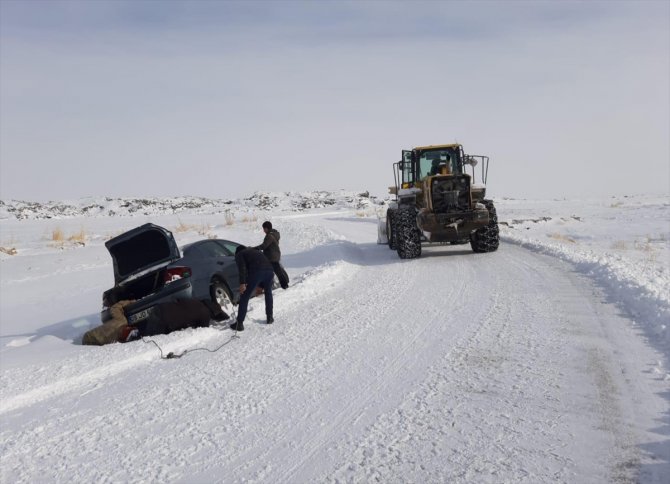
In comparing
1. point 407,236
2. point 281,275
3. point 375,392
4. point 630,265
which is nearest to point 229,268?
point 281,275

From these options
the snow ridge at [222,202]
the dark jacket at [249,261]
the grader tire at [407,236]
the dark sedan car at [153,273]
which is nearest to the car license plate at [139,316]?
the dark sedan car at [153,273]

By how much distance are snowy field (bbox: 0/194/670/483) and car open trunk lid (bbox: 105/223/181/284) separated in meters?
1.41

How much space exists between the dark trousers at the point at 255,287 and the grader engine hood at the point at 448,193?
8.02 meters

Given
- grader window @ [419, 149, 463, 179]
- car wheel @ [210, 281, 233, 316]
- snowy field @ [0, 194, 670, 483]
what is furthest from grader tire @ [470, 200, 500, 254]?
car wheel @ [210, 281, 233, 316]

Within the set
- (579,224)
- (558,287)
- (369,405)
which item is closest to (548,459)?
(369,405)

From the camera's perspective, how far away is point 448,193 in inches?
634

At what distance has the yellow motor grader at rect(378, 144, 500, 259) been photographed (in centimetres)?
1563

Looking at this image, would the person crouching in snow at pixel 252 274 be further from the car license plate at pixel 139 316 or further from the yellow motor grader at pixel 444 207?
the yellow motor grader at pixel 444 207

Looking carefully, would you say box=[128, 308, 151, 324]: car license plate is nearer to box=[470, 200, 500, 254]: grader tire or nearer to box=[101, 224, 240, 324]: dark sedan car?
box=[101, 224, 240, 324]: dark sedan car

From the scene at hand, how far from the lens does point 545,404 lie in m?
5.16

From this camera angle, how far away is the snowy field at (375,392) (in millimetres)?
4258

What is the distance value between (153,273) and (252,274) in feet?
5.86

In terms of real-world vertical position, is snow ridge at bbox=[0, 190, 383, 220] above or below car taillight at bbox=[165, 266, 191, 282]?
below

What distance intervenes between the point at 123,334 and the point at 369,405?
4.85 metres
